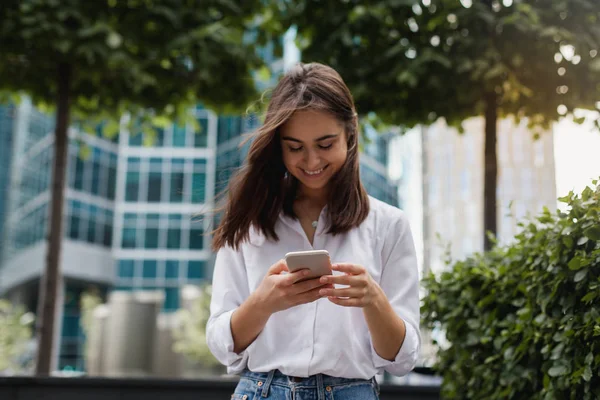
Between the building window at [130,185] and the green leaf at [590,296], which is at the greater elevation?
the building window at [130,185]

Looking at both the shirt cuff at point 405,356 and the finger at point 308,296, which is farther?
the shirt cuff at point 405,356

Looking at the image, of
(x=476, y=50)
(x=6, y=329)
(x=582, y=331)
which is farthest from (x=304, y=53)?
(x=6, y=329)

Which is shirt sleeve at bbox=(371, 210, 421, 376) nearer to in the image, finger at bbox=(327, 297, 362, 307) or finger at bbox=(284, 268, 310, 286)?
finger at bbox=(327, 297, 362, 307)

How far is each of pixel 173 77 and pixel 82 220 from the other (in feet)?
86.8

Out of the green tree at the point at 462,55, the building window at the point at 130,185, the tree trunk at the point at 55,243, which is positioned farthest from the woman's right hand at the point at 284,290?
the building window at the point at 130,185

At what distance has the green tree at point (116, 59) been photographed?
4.59 meters

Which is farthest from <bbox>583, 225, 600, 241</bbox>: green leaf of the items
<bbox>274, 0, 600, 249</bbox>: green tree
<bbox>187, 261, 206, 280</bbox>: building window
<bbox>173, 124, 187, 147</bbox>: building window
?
<bbox>173, 124, 187, 147</bbox>: building window

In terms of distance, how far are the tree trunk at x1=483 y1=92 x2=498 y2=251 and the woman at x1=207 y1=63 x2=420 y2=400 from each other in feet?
10.5

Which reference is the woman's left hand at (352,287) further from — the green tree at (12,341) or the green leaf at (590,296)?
the green tree at (12,341)

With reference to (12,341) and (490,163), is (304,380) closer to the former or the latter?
(490,163)

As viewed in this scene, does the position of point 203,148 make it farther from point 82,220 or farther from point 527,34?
point 527,34

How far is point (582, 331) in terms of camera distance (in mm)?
2150

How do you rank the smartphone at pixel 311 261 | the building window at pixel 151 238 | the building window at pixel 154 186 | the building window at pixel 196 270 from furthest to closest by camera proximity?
1. the building window at pixel 154 186
2. the building window at pixel 151 238
3. the building window at pixel 196 270
4. the smartphone at pixel 311 261

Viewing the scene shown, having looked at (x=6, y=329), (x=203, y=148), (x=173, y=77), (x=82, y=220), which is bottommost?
(x=6, y=329)
